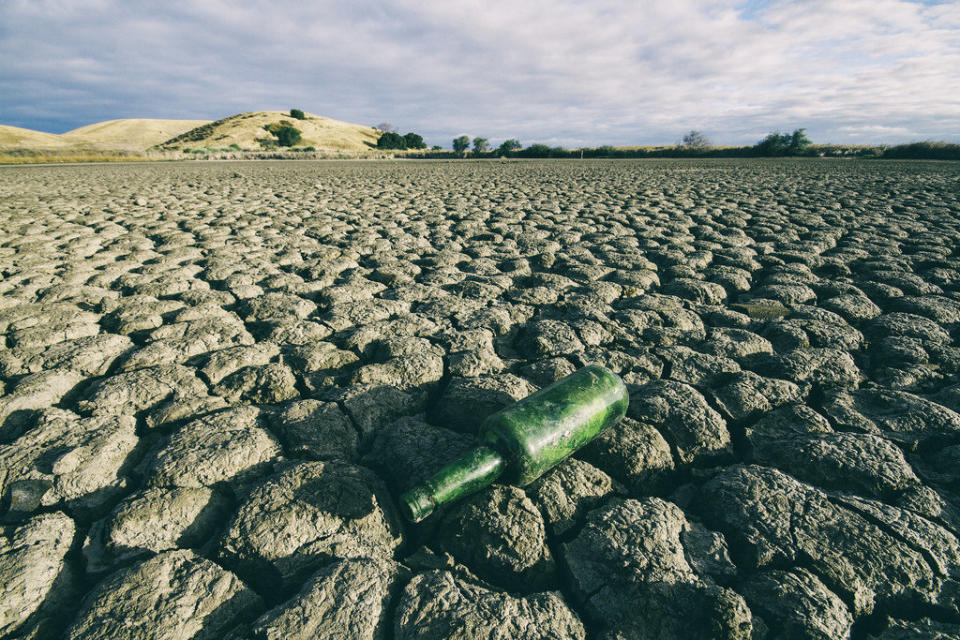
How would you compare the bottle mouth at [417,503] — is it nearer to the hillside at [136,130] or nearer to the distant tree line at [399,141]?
the distant tree line at [399,141]


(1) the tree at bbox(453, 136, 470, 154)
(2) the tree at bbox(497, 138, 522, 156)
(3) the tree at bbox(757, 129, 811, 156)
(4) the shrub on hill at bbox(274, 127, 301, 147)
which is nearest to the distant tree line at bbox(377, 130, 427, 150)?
(4) the shrub on hill at bbox(274, 127, 301, 147)

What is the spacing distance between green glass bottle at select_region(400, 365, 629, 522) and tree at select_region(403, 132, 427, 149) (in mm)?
50765

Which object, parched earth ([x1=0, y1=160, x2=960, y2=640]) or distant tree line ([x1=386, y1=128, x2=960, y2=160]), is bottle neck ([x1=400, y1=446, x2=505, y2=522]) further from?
distant tree line ([x1=386, y1=128, x2=960, y2=160])

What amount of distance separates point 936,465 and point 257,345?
2.23 metres

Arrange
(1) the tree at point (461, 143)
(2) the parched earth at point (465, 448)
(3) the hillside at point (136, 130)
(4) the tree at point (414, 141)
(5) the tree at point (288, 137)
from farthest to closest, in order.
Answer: (3) the hillside at point (136, 130) < (4) the tree at point (414, 141) < (5) the tree at point (288, 137) < (1) the tree at point (461, 143) < (2) the parched earth at point (465, 448)

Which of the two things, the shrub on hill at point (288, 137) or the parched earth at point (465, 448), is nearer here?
the parched earth at point (465, 448)

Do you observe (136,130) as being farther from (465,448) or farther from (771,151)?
(465,448)

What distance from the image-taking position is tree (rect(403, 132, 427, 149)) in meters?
48.3

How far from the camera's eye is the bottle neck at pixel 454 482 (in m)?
0.93

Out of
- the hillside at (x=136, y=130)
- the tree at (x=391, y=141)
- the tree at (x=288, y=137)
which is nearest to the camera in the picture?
the tree at (x=288, y=137)

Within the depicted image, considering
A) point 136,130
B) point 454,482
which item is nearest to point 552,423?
point 454,482

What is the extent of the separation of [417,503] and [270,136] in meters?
50.6

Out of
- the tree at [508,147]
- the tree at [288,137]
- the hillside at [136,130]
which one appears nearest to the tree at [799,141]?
the tree at [508,147]

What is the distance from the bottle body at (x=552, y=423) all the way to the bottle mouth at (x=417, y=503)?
22cm
